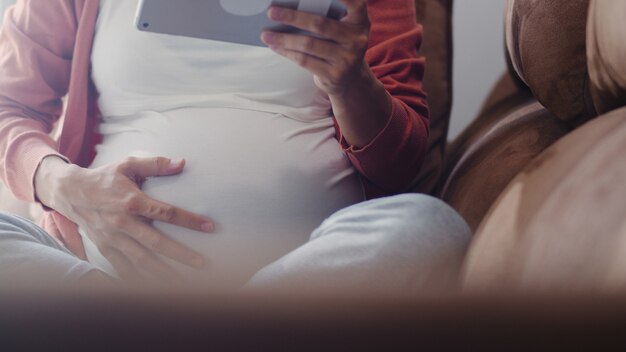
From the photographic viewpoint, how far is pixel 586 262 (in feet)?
1.21

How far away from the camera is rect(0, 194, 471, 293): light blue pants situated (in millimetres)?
421

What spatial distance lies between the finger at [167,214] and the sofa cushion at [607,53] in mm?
307

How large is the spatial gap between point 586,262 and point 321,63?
0.91 feet

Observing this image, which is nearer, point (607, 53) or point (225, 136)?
point (607, 53)

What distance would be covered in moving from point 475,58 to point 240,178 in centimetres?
51

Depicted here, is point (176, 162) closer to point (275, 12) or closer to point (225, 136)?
point (225, 136)

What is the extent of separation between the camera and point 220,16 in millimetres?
546

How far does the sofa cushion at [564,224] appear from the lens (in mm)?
A: 369

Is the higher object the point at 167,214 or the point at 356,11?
the point at 356,11

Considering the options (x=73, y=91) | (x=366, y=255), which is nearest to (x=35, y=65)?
(x=73, y=91)

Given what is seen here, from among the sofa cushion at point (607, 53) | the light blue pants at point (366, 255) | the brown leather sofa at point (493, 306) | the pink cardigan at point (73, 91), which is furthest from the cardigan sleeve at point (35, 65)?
the sofa cushion at point (607, 53)

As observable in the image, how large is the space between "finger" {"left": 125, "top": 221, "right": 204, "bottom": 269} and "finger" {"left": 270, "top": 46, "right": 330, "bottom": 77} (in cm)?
17

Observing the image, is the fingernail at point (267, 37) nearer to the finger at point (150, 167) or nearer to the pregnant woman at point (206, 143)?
the pregnant woman at point (206, 143)

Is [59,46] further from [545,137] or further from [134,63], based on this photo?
[545,137]
